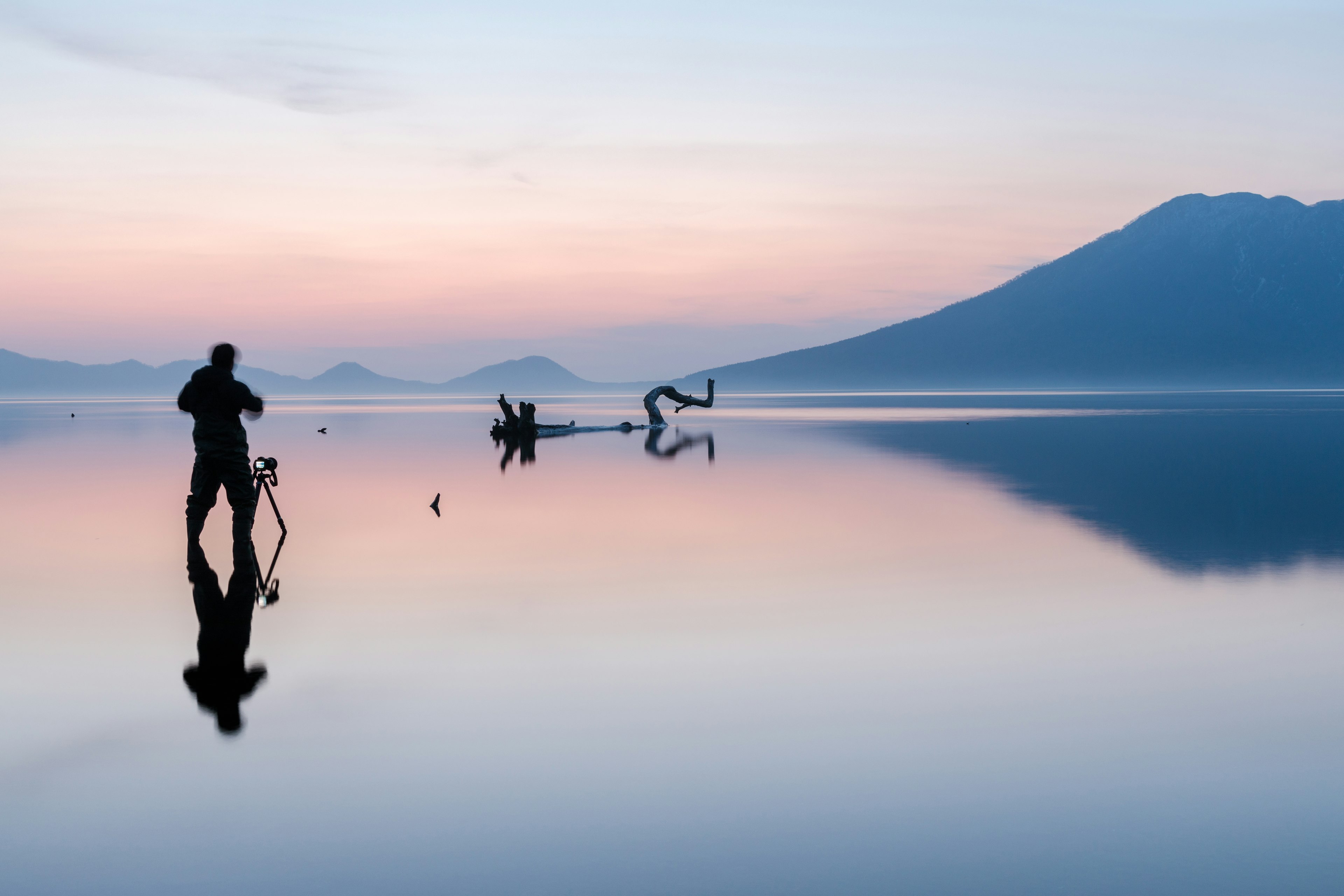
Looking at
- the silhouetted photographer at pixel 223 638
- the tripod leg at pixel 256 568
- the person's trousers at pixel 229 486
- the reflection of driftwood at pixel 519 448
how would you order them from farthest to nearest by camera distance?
the reflection of driftwood at pixel 519 448 < the person's trousers at pixel 229 486 < the tripod leg at pixel 256 568 < the silhouetted photographer at pixel 223 638

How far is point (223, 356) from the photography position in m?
11.4

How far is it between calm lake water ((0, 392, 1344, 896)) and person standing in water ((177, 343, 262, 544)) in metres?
0.84

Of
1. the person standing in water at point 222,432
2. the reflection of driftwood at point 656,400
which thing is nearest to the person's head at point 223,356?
the person standing in water at point 222,432

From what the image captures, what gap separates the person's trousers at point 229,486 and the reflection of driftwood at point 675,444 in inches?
652

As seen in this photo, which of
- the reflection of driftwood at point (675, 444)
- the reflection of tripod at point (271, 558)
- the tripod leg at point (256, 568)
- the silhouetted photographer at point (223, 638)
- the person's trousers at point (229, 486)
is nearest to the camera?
the silhouetted photographer at point (223, 638)

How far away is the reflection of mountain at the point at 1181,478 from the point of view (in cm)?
1352

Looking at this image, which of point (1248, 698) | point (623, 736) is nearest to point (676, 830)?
point (623, 736)

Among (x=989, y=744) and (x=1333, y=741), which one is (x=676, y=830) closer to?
(x=989, y=744)

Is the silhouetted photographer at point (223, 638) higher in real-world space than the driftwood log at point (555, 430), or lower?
lower

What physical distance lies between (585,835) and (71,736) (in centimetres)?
326

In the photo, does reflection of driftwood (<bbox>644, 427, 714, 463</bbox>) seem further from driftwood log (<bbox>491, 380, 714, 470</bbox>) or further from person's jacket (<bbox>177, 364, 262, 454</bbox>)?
person's jacket (<bbox>177, 364, 262, 454</bbox>)

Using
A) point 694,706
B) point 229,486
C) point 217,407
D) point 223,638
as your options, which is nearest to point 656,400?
point 229,486

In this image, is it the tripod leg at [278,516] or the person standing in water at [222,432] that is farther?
the tripod leg at [278,516]

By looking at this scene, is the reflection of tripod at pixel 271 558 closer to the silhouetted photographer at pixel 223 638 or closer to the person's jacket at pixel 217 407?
the silhouetted photographer at pixel 223 638
